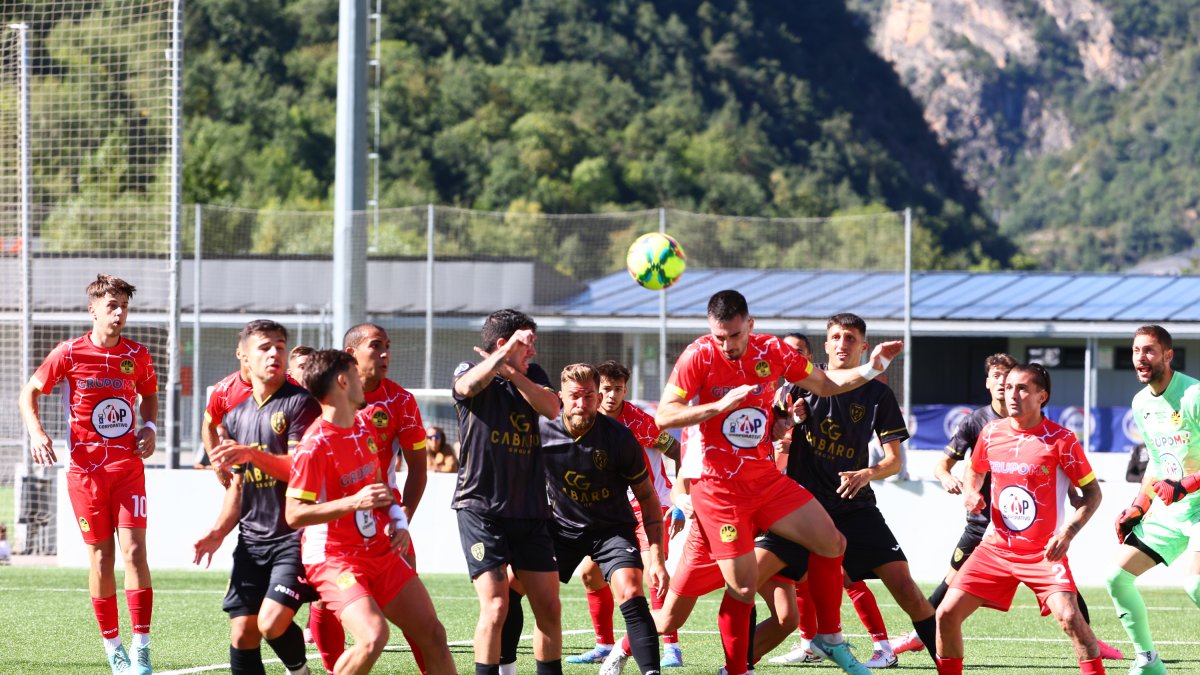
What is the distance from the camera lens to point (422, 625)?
649cm

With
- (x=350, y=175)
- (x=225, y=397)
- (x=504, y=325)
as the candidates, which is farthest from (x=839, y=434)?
(x=350, y=175)

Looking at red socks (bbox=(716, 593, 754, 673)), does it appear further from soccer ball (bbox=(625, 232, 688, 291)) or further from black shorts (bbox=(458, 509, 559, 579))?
soccer ball (bbox=(625, 232, 688, 291))

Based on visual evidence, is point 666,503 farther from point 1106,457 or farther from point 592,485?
point 1106,457

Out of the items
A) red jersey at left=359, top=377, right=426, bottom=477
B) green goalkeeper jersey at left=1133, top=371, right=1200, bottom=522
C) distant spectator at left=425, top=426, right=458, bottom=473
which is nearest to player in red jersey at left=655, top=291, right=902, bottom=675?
red jersey at left=359, top=377, right=426, bottom=477

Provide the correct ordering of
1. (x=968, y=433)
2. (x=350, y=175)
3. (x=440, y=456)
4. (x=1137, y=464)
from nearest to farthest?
(x=968, y=433) → (x=1137, y=464) → (x=440, y=456) → (x=350, y=175)

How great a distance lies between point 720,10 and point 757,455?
3794 inches

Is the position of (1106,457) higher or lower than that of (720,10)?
lower

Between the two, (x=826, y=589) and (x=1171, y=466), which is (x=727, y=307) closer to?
(x=826, y=589)

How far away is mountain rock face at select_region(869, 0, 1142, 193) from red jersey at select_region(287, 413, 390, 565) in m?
154

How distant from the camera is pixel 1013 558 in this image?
746cm

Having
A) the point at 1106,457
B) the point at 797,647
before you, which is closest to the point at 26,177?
the point at 797,647

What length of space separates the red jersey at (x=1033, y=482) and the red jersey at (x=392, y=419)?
2.76 meters

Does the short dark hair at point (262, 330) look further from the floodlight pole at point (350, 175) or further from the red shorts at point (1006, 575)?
the floodlight pole at point (350, 175)

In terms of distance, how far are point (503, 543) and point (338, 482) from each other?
127 cm
